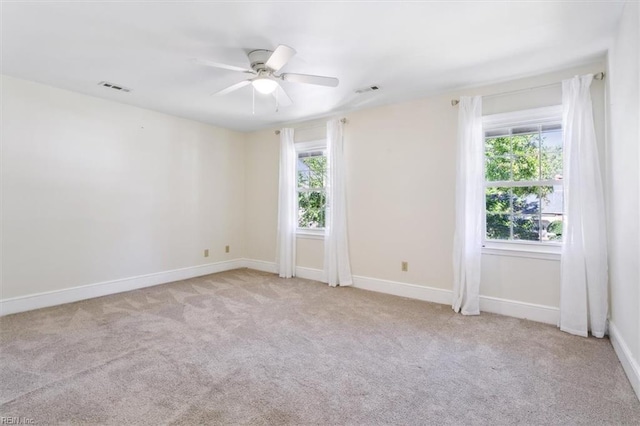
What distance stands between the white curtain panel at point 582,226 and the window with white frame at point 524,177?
0.81 feet

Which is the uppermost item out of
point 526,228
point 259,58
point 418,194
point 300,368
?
point 259,58

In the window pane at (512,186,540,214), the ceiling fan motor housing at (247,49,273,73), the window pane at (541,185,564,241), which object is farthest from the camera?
the window pane at (512,186,540,214)

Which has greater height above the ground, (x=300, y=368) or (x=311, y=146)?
(x=311, y=146)

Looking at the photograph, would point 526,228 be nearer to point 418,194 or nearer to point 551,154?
point 551,154

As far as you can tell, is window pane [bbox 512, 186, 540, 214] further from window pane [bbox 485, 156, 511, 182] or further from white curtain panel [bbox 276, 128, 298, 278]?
white curtain panel [bbox 276, 128, 298, 278]

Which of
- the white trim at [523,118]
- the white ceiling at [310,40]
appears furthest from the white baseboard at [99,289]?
the white trim at [523,118]

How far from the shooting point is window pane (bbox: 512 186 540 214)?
3146mm

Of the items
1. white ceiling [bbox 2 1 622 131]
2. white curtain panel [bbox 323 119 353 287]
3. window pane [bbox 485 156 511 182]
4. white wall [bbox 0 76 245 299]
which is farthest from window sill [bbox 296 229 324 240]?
window pane [bbox 485 156 511 182]

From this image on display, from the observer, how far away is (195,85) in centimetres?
331

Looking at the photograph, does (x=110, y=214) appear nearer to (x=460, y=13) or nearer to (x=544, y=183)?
(x=460, y=13)

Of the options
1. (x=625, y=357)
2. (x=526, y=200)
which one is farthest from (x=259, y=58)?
(x=625, y=357)

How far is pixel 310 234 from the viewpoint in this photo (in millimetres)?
4746

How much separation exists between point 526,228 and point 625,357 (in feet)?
4.57

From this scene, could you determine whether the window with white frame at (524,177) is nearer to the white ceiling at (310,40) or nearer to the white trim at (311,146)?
the white ceiling at (310,40)
